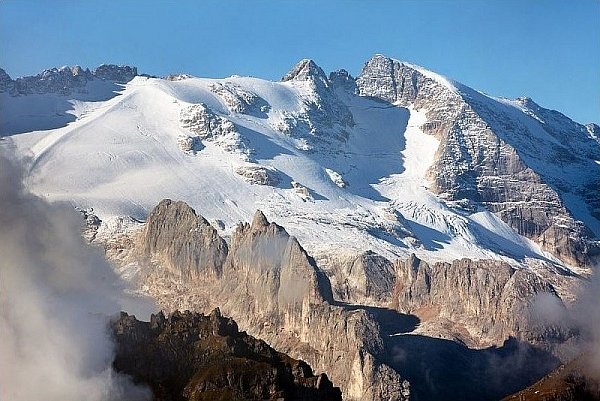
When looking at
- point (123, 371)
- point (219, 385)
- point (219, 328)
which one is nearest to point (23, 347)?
point (123, 371)

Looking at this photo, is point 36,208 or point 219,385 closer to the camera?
point 219,385

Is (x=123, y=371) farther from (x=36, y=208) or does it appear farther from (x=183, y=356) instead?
(x=36, y=208)

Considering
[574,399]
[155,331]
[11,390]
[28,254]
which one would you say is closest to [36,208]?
[28,254]

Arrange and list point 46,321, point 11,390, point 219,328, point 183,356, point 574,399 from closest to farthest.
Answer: point 11,390
point 46,321
point 183,356
point 219,328
point 574,399

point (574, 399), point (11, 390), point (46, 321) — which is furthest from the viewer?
point (574, 399)

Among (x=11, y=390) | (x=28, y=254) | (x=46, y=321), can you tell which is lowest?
(x=11, y=390)

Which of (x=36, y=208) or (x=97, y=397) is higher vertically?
(x=36, y=208)

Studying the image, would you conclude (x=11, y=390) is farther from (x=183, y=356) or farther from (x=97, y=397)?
(x=183, y=356)
